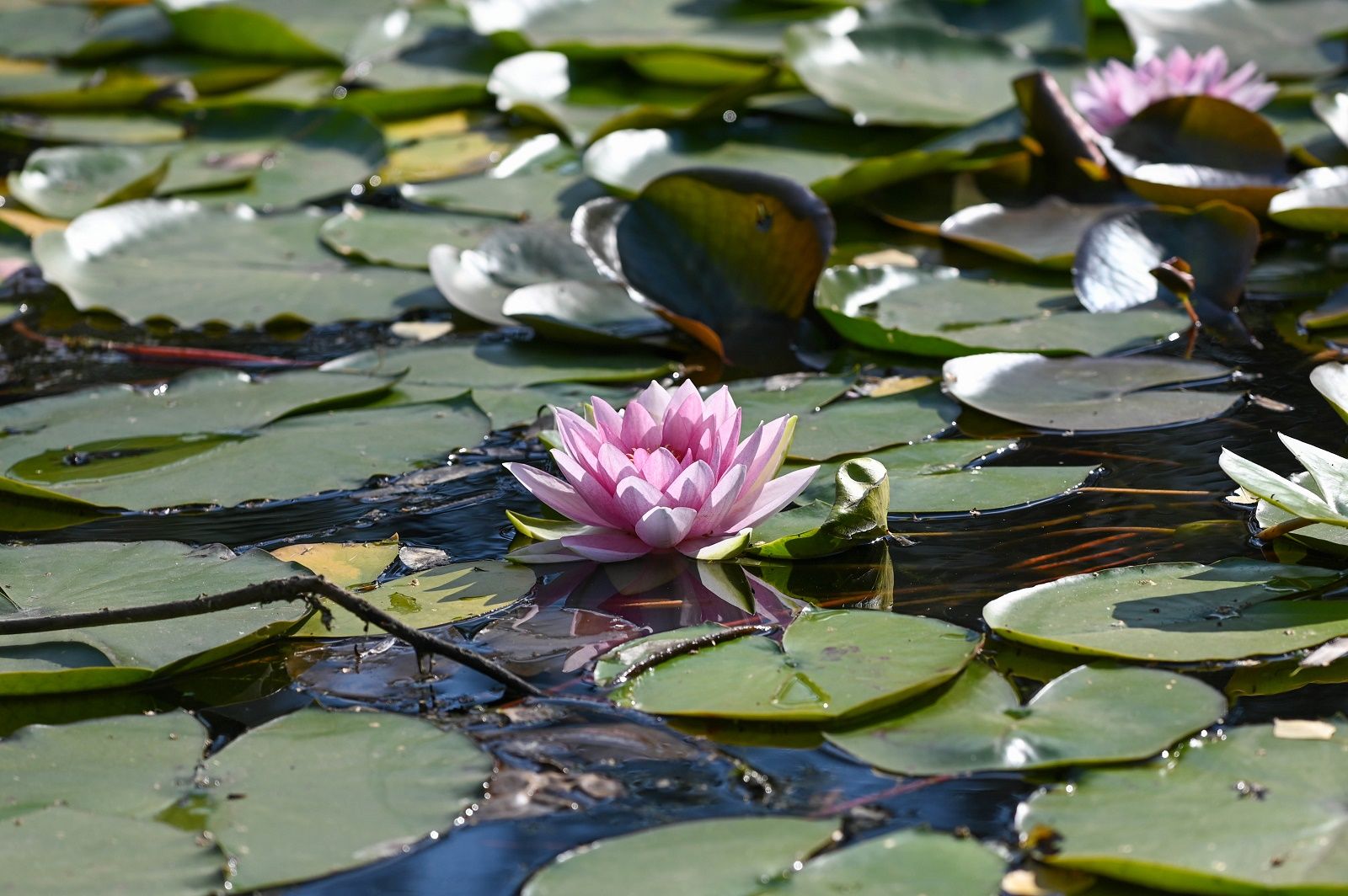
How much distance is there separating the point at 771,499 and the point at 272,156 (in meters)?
2.74

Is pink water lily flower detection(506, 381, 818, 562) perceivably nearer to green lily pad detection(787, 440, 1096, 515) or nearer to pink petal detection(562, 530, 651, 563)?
pink petal detection(562, 530, 651, 563)

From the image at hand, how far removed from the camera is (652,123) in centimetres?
370

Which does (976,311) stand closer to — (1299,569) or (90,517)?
(1299,569)

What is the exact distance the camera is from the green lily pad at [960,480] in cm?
198

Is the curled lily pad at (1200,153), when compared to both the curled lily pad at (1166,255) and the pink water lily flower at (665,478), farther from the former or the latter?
the pink water lily flower at (665,478)

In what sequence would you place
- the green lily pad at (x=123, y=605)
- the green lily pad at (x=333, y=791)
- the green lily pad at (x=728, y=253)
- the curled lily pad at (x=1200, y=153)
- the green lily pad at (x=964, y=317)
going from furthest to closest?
the curled lily pad at (x=1200, y=153), the green lily pad at (x=728, y=253), the green lily pad at (x=964, y=317), the green lily pad at (x=123, y=605), the green lily pad at (x=333, y=791)

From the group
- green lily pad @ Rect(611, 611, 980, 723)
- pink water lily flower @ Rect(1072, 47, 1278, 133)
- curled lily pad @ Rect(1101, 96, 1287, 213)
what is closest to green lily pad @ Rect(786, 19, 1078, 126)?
pink water lily flower @ Rect(1072, 47, 1278, 133)

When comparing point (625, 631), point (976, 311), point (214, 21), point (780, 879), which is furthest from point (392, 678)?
point (214, 21)

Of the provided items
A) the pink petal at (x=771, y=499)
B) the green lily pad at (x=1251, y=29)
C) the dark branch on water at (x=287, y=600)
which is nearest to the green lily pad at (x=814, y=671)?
the dark branch on water at (x=287, y=600)

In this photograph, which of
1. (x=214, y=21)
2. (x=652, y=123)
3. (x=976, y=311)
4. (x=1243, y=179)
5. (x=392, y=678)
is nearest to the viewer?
→ (x=392, y=678)

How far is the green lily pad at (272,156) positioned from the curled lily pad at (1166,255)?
80.2 inches

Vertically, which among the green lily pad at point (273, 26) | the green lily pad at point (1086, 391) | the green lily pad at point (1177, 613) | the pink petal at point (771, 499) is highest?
the green lily pad at point (273, 26)

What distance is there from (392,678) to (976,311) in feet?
5.11

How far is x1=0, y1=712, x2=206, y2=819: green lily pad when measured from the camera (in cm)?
135
